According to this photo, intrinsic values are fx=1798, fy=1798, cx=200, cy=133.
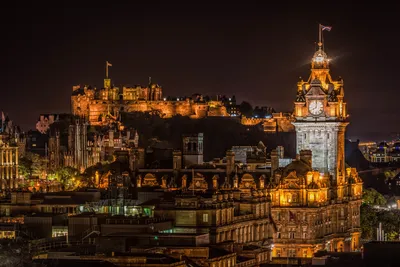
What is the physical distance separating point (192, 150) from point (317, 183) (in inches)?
614

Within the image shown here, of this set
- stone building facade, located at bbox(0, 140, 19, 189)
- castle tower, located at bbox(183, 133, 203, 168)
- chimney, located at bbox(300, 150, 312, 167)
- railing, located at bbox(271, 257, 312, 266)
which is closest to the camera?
railing, located at bbox(271, 257, 312, 266)

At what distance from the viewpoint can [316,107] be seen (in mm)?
161500

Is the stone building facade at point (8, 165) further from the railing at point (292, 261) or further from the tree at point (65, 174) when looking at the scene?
the railing at point (292, 261)

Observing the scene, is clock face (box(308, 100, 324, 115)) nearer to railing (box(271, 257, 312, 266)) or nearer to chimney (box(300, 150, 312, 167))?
chimney (box(300, 150, 312, 167))

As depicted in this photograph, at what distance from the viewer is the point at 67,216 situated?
128m

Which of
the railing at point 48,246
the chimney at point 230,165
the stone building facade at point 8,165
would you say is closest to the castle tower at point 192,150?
the chimney at point 230,165

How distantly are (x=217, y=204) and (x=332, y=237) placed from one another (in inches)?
1288

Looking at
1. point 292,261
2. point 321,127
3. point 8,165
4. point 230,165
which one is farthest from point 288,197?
point 8,165

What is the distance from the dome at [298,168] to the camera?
149m

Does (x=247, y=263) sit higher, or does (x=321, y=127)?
(x=321, y=127)

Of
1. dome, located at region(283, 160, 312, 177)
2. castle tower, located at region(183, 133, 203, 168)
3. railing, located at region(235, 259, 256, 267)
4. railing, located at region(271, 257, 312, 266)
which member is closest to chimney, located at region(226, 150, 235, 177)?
dome, located at region(283, 160, 312, 177)

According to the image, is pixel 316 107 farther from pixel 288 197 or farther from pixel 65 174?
pixel 65 174

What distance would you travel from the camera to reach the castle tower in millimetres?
159075

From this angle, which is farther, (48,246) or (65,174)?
(65,174)
